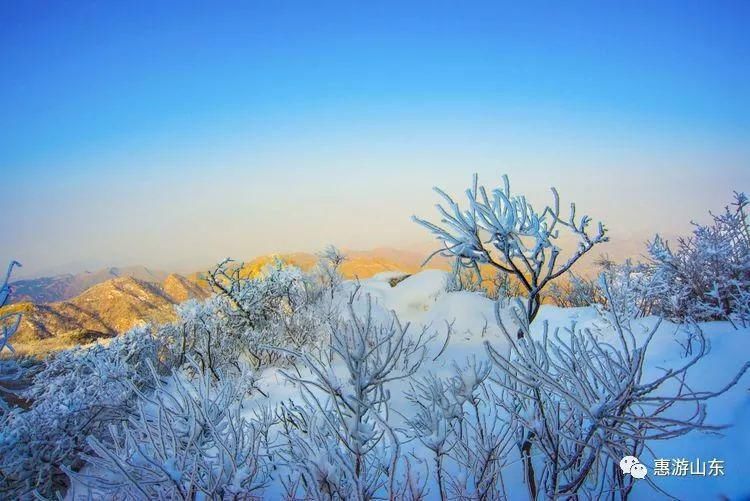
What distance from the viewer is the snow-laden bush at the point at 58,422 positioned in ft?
18.2

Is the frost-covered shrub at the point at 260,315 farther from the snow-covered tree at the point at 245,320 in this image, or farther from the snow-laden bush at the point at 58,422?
the snow-laden bush at the point at 58,422

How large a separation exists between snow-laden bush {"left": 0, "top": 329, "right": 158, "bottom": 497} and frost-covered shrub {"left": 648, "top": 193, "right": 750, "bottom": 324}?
772cm

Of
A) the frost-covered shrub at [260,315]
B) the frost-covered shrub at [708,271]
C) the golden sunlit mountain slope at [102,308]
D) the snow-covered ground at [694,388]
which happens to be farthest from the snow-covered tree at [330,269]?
the golden sunlit mountain slope at [102,308]

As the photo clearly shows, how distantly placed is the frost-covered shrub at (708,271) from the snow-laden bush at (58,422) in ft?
25.3

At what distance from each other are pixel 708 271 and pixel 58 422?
Result: 9.78 metres

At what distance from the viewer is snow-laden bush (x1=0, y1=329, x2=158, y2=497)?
18.2 ft

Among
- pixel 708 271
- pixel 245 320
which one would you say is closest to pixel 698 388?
pixel 708 271

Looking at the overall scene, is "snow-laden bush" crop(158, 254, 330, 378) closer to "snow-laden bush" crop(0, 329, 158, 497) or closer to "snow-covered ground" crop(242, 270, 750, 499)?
"snow-covered ground" crop(242, 270, 750, 499)

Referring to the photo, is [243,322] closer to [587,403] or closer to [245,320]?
[245,320]

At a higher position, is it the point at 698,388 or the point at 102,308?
the point at 698,388

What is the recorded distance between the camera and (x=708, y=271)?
20.7 ft

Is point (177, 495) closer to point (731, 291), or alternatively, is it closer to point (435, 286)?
point (731, 291)

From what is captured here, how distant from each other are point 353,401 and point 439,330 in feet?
28.5

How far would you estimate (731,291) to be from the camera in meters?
6.23
